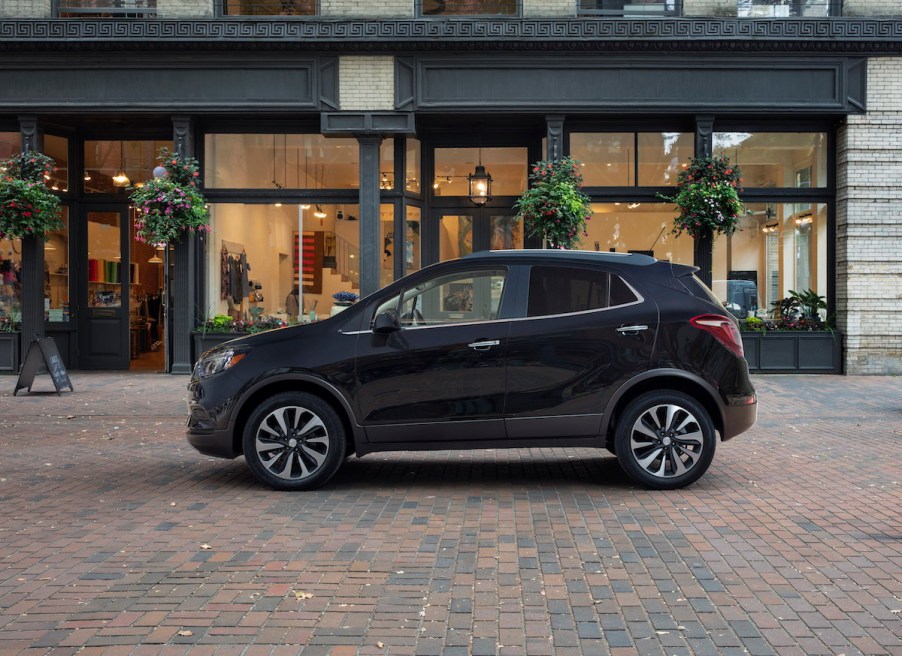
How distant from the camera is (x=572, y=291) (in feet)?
23.8

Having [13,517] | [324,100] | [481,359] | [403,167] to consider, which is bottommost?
[13,517]

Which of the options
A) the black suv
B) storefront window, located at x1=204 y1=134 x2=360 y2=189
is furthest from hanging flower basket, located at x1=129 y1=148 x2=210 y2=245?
the black suv

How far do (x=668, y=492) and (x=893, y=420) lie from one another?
18.3 feet

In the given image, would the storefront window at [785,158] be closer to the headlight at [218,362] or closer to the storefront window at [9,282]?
the headlight at [218,362]

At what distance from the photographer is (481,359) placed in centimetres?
705

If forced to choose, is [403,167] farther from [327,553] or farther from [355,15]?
[327,553]

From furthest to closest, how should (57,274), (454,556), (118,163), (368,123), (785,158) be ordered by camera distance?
(118,163)
(57,274)
(785,158)
(368,123)
(454,556)

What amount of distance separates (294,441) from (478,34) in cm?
1113

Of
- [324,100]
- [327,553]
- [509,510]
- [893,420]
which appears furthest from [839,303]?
[327,553]

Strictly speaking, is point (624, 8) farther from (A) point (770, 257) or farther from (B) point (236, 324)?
(B) point (236, 324)

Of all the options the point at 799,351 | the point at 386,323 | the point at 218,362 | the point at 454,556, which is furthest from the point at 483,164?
the point at 454,556

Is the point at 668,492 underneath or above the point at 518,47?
underneath

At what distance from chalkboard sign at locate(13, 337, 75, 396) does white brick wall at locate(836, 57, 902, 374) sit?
533 inches

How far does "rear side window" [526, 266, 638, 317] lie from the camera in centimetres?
721
